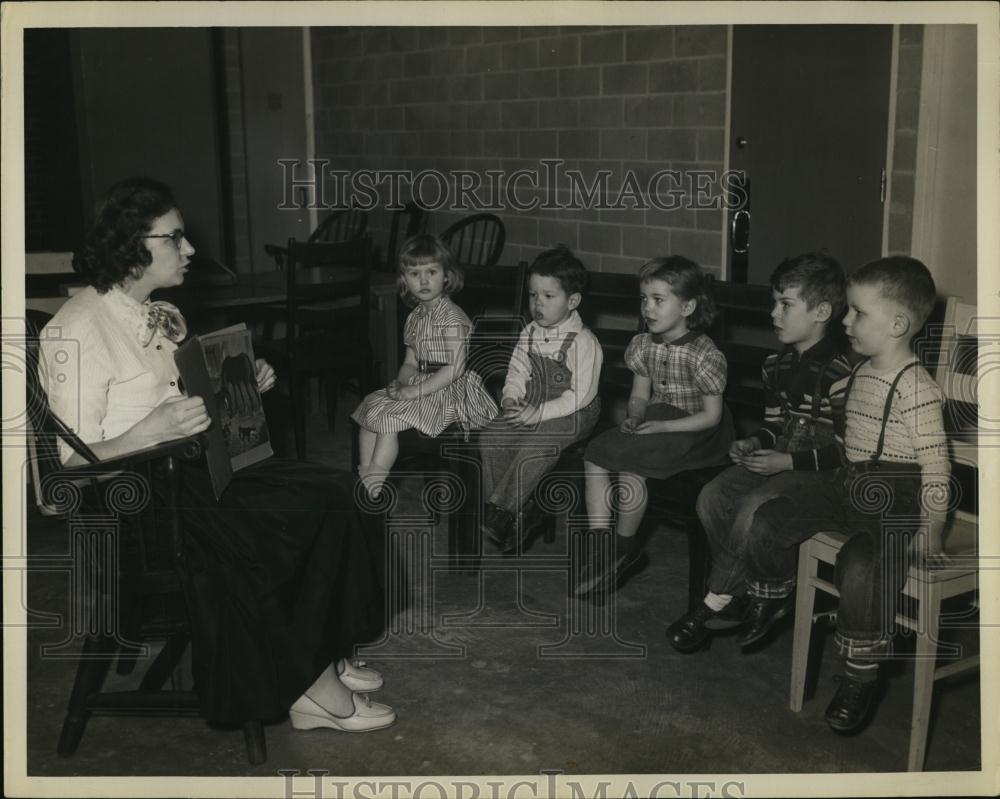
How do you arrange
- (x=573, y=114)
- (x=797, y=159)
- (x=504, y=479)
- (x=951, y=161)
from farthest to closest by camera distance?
(x=573, y=114) → (x=797, y=159) → (x=951, y=161) → (x=504, y=479)

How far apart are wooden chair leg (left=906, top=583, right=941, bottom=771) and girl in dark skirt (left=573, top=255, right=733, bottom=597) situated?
0.83m

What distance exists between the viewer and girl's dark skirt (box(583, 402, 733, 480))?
3.11m

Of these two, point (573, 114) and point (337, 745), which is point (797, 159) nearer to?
point (573, 114)

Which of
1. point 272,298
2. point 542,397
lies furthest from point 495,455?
point 272,298

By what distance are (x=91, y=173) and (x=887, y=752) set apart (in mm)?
5329

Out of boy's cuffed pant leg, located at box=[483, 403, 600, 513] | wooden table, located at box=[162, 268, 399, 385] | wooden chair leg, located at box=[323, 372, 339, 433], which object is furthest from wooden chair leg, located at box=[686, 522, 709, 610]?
wooden chair leg, located at box=[323, 372, 339, 433]

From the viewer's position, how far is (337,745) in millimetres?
2586

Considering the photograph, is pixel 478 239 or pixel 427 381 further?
pixel 478 239

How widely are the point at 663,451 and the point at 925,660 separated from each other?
0.95 meters

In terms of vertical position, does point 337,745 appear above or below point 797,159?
below

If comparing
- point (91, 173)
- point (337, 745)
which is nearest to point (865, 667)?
point (337, 745)

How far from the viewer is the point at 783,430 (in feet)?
9.61

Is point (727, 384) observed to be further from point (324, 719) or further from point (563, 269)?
point (324, 719)

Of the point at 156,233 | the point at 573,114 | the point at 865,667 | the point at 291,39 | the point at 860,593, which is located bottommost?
the point at 865,667
